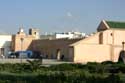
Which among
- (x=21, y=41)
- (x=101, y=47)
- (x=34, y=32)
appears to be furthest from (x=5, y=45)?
(x=101, y=47)

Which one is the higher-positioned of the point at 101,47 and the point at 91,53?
the point at 101,47

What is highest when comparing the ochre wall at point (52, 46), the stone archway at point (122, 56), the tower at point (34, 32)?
the tower at point (34, 32)

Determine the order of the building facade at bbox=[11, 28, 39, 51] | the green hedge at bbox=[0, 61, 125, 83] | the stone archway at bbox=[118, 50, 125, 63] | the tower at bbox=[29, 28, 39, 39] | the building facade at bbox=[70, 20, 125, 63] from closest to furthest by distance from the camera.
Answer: the green hedge at bbox=[0, 61, 125, 83], the stone archway at bbox=[118, 50, 125, 63], the building facade at bbox=[70, 20, 125, 63], the building facade at bbox=[11, 28, 39, 51], the tower at bbox=[29, 28, 39, 39]

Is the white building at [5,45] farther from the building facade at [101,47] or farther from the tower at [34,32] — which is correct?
the building facade at [101,47]

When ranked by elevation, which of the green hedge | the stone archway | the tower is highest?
the tower

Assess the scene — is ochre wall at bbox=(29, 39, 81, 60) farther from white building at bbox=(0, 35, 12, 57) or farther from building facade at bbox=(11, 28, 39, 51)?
white building at bbox=(0, 35, 12, 57)

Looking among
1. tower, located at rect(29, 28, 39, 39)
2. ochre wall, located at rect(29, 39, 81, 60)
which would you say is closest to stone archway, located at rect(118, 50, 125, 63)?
ochre wall, located at rect(29, 39, 81, 60)

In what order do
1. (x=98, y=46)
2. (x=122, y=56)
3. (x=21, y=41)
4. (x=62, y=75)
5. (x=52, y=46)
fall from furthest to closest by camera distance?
(x=21, y=41), (x=52, y=46), (x=98, y=46), (x=122, y=56), (x=62, y=75)

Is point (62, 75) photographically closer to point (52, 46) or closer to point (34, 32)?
point (52, 46)

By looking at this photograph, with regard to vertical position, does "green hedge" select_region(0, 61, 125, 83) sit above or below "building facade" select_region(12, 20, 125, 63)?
below

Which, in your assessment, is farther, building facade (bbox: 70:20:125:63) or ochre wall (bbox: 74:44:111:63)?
building facade (bbox: 70:20:125:63)

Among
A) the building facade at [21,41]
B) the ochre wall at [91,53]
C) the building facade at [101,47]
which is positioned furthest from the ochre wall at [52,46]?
the ochre wall at [91,53]

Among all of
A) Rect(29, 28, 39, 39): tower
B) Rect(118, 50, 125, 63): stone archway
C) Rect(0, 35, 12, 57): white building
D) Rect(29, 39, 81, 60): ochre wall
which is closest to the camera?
→ Rect(118, 50, 125, 63): stone archway

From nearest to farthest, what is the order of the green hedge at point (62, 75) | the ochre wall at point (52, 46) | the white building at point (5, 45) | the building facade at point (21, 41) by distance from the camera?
the green hedge at point (62, 75) → the ochre wall at point (52, 46) → the building facade at point (21, 41) → the white building at point (5, 45)
